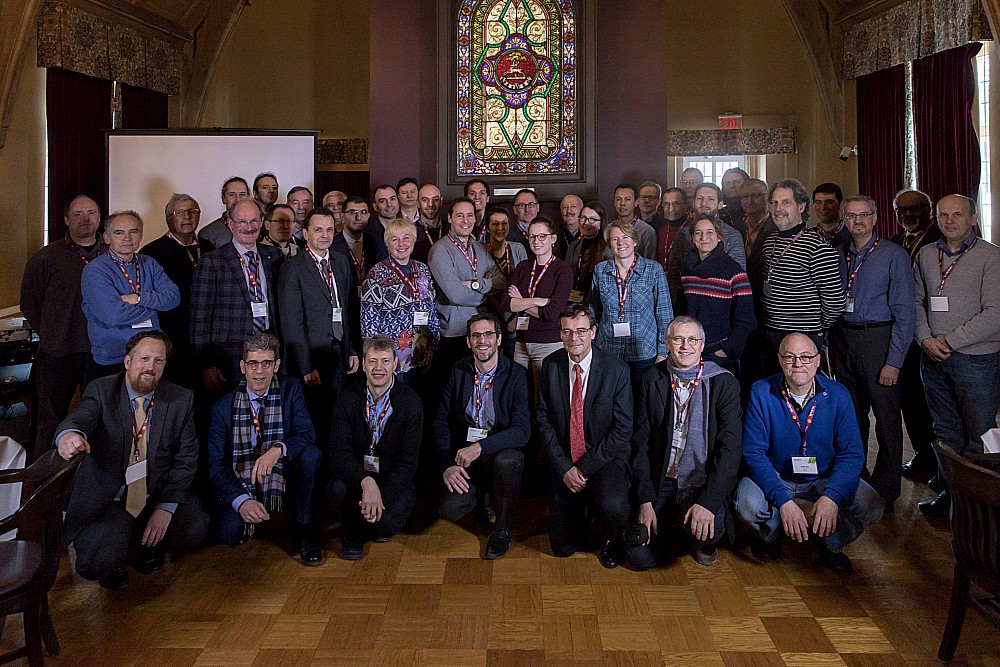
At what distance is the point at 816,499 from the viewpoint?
3.32 metres

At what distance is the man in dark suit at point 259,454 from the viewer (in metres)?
3.40

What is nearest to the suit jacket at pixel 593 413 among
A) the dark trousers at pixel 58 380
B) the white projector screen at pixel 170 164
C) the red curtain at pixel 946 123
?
the dark trousers at pixel 58 380

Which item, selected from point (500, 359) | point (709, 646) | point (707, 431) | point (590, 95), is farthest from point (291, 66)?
point (709, 646)

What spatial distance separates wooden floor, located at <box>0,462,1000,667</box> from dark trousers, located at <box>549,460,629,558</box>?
90 millimetres

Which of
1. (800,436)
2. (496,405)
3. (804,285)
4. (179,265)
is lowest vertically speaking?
(800,436)

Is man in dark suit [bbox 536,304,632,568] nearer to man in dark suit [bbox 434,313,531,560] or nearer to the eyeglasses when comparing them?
man in dark suit [bbox 434,313,531,560]

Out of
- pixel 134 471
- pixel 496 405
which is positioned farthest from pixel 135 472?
pixel 496 405

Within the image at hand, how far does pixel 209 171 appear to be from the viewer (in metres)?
7.27

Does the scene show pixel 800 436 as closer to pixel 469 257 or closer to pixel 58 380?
pixel 469 257

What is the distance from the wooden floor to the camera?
8.50 feet

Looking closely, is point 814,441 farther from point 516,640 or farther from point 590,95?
point 590,95

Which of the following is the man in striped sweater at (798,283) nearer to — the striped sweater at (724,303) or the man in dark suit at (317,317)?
the striped sweater at (724,303)

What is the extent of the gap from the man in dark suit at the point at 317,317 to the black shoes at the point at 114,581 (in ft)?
3.78

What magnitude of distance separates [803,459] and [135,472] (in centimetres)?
259
